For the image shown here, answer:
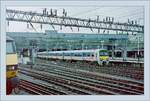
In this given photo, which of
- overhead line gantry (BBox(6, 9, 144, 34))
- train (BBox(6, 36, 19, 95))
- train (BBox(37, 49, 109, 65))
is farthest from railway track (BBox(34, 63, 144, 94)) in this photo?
overhead line gantry (BBox(6, 9, 144, 34))

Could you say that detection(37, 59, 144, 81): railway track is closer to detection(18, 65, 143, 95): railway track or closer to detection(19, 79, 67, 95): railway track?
detection(18, 65, 143, 95): railway track

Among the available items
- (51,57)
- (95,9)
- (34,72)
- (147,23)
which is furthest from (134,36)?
(34,72)

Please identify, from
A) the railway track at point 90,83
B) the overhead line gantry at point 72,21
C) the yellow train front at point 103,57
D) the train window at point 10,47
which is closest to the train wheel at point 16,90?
the railway track at point 90,83

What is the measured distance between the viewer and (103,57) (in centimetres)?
295

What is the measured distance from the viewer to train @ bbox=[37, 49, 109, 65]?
2.99 metres

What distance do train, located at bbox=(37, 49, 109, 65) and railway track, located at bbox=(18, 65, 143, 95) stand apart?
0.15 m

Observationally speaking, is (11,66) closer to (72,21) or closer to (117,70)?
(72,21)

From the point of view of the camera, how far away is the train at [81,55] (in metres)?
2.99

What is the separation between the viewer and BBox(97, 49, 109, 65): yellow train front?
295cm

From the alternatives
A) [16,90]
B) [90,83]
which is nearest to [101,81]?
[90,83]

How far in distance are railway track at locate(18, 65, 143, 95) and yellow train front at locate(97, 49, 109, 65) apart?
0.16 metres

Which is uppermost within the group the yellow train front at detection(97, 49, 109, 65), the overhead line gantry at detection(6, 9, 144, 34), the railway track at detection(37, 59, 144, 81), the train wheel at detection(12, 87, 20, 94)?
the overhead line gantry at detection(6, 9, 144, 34)

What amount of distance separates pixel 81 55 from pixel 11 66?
70 cm

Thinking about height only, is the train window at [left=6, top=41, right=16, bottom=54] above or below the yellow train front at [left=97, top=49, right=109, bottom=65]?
above
